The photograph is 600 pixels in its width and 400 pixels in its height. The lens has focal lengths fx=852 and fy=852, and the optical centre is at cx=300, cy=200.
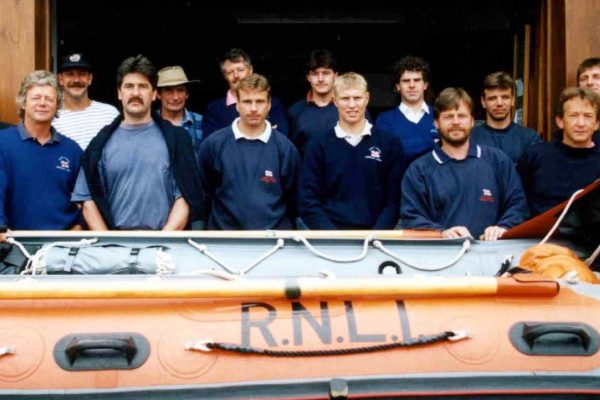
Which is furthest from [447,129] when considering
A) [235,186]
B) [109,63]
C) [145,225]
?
[109,63]

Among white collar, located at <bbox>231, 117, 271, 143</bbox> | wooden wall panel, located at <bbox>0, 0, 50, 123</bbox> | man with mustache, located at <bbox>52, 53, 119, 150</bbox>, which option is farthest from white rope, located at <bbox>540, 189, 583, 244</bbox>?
wooden wall panel, located at <bbox>0, 0, 50, 123</bbox>

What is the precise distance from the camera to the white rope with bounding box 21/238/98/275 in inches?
133

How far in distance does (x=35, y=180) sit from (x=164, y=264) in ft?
3.36

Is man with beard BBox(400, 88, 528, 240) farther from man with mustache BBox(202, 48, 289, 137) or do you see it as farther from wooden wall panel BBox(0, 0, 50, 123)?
wooden wall panel BBox(0, 0, 50, 123)

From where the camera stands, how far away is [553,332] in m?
2.58

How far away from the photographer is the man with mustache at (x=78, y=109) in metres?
4.64

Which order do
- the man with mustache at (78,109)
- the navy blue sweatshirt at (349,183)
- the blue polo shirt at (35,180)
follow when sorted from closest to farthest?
the blue polo shirt at (35,180), the navy blue sweatshirt at (349,183), the man with mustache at (78,109)

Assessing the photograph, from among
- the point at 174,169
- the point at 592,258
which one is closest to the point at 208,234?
the point at 174,169

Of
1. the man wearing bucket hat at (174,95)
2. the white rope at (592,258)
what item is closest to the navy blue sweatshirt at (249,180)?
the man wearing bucket hat at (174,95)

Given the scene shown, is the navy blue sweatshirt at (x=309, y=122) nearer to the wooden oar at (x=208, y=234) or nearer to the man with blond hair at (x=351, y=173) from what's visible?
the man with blond hair at (x=351, y=173)

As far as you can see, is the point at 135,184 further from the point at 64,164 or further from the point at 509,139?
the point at 509,139

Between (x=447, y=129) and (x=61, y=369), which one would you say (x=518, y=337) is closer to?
(x=61, y=369)

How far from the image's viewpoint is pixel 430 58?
8562 millimetres

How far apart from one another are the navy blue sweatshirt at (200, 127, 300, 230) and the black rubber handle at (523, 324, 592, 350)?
6.08ft
